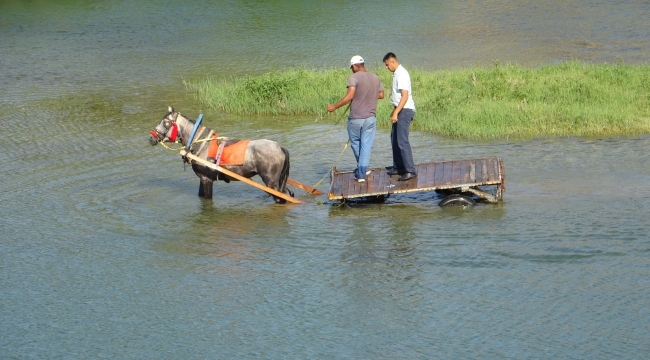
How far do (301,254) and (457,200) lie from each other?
2675mm

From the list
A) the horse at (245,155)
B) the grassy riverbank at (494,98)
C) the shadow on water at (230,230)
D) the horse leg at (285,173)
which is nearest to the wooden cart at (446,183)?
the horse leg at (285,173)

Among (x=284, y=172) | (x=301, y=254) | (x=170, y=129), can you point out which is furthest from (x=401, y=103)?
(x=170, y=129)

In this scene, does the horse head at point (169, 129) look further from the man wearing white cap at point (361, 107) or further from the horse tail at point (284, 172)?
the man wearing white cap at point (361, 107)

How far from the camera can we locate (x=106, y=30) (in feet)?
115

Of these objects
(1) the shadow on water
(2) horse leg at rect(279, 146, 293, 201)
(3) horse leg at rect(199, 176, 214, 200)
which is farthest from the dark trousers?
(3) horse leg at rect(199, 176, 214, 200)

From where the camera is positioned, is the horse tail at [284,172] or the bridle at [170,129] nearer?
the horse tail at [284,172]

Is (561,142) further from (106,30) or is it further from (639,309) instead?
(106,30)

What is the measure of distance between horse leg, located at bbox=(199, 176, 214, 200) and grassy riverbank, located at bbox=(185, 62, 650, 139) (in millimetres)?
5906

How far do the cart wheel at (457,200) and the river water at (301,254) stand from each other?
134 mm

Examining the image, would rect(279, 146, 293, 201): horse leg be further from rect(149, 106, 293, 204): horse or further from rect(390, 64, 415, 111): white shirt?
rect(390, 64, 415, 111): white shirt

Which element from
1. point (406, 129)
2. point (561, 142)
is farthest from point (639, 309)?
point (561, 142)

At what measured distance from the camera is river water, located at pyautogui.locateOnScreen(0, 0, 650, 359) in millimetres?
9094

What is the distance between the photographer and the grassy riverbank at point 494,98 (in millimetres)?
18031

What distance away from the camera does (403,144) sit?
1303 cm
